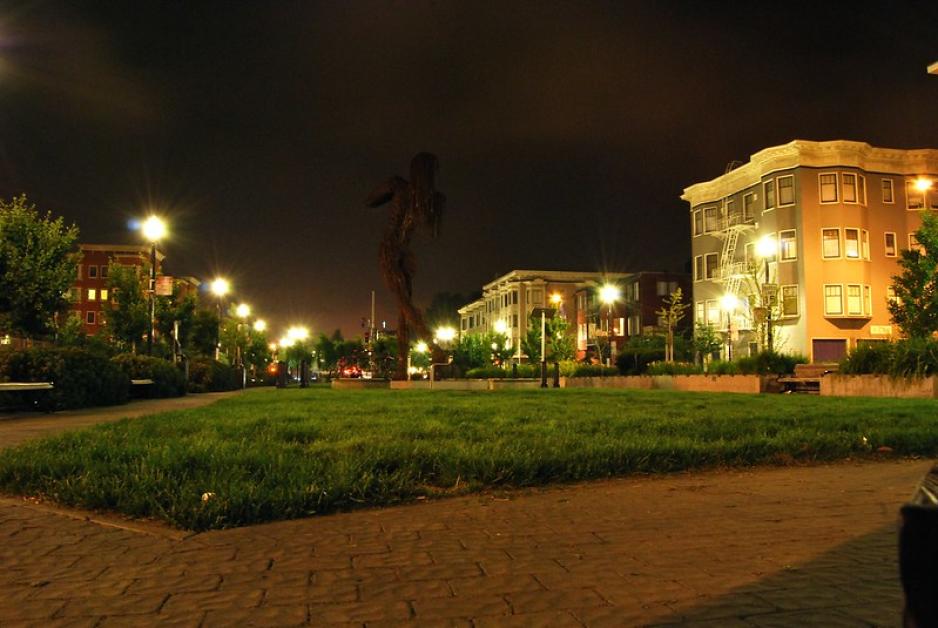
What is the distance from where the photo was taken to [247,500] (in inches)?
215

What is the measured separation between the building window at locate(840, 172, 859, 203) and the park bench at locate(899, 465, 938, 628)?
49.8m

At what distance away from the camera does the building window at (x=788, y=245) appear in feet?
151

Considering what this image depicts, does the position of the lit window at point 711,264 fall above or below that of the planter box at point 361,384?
above

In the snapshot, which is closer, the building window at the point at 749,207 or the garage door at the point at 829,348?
the garage door at the point at 829,348

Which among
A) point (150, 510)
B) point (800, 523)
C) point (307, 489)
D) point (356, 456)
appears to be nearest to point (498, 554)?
point (307, 489)

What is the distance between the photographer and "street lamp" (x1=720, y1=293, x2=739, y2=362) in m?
47.1

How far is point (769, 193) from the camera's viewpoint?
157 feet

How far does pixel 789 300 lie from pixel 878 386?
27527 mm

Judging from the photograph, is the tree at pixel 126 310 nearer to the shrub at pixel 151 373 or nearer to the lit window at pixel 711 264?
the shrub at pixel 151 373

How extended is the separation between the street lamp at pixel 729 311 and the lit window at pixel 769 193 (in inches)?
236

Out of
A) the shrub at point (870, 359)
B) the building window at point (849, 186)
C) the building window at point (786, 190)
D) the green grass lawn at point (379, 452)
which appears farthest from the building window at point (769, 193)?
the green grass lawn at point (379, 452)

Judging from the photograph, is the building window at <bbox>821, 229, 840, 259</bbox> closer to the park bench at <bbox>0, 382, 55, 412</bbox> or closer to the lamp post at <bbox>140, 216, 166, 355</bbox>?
the lamp post at <bbox>140, 216, 166, 355</bbox>

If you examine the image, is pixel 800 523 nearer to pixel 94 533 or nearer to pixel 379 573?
pixel 379 573

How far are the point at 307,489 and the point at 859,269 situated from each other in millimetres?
46658
